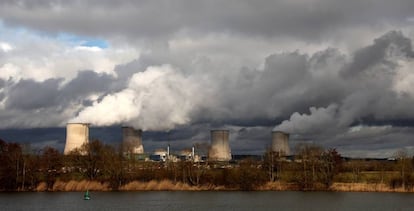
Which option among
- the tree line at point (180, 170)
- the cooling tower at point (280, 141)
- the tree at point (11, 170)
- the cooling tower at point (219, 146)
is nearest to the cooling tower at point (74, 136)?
the tree line at point (180, 170)

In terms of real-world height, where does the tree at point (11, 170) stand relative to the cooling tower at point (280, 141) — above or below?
below

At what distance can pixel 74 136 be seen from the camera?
8612 cm

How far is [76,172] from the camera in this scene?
84.4 m

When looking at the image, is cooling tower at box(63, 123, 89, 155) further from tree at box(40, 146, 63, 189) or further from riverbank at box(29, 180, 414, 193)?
riverbank at box(29, 180, 414, 193)

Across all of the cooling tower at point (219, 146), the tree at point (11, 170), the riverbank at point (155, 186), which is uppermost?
the cooling tower at point (219, 146)

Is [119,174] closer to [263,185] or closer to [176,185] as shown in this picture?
[176,185]

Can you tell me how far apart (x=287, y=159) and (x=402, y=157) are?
57.7ft

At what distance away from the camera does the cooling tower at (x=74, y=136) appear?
85688 millimetres

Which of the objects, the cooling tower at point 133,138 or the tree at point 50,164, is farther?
the cooling tower at point 133,138

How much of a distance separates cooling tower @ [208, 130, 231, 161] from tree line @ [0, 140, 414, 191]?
34.6 feet

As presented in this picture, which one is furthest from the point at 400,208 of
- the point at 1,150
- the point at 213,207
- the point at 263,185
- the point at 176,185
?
the point at 1,150

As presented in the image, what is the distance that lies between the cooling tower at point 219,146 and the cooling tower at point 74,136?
22574 millimetres

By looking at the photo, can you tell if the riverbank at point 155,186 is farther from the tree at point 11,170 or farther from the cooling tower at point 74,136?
the cooling tower at point 74,136

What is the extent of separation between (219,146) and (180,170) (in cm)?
1553
